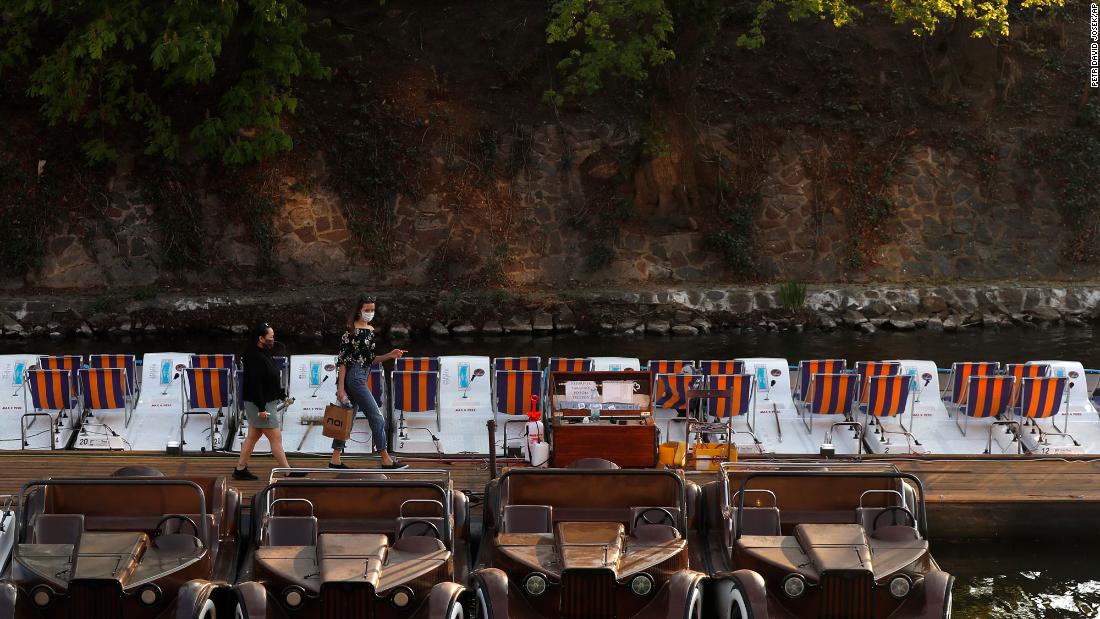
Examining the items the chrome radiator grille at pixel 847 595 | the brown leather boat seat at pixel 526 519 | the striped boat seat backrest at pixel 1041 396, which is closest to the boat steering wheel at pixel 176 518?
the brown leather boat seat at pixel 526 519

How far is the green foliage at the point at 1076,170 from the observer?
109 ft

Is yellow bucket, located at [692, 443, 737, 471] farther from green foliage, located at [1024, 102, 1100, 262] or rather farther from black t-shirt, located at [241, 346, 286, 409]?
green foliage, located at [1024, 102, 1100, 262]

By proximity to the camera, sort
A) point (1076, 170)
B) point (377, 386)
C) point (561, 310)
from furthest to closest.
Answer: point (1076, 170)
point (561, 310)
point (377, 386)

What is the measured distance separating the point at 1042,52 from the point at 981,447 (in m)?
21.0

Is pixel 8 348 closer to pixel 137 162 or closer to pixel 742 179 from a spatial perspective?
pixel 137 162

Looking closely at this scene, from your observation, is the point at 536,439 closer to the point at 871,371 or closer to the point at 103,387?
the point at 871,371

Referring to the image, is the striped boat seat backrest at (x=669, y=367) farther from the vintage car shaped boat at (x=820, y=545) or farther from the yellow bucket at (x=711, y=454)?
the vintage car shaped boat at (x=820, y=545)

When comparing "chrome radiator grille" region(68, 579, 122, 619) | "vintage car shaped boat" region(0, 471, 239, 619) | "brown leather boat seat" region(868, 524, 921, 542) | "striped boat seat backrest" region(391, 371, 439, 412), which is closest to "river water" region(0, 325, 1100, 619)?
"striped boat seat backrest" region(391, 371, 439, 412)

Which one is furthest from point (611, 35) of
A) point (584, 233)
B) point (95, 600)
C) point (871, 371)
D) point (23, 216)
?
point (95, 600)

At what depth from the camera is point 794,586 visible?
37.4 ft

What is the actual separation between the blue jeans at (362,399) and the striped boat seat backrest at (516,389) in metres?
2.65

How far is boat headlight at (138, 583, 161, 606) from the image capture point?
11.1 m

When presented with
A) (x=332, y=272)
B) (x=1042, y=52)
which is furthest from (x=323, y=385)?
(x=1042, y=52)

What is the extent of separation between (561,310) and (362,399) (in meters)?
14.6
